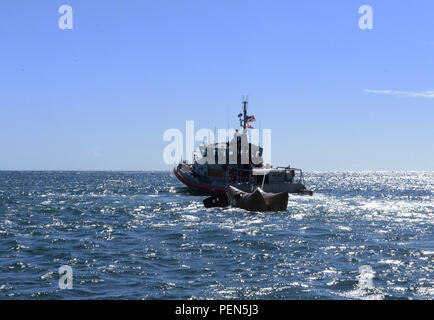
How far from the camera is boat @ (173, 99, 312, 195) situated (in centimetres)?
5531

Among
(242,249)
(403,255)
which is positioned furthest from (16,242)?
(403,255)

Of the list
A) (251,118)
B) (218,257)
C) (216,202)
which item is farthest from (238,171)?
(218,257)

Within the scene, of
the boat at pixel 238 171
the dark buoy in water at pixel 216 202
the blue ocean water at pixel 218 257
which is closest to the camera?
the blue ocean water at pixel 218 257

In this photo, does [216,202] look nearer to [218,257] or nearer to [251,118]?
[251,118]

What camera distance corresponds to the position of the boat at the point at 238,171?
181 ft

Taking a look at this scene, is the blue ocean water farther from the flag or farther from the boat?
the flag

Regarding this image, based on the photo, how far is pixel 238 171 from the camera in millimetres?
59156

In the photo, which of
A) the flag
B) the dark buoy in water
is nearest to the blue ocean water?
the dark buoy in water

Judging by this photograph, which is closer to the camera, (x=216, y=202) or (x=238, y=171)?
(x=216, y=202)

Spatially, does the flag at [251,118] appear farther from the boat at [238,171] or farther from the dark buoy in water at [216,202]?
the dark buoy in water at [216,202]

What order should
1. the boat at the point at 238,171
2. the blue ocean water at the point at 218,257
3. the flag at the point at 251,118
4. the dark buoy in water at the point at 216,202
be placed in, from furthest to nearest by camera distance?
the flag at the point at 251,118 < the boat at the point at 238,171 < the dark buoy in water at the point at 216,202 < the blue ocean water at the point at 218,257

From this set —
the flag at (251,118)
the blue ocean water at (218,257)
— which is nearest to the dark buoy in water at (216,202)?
the blue ocean water at (218,257)
